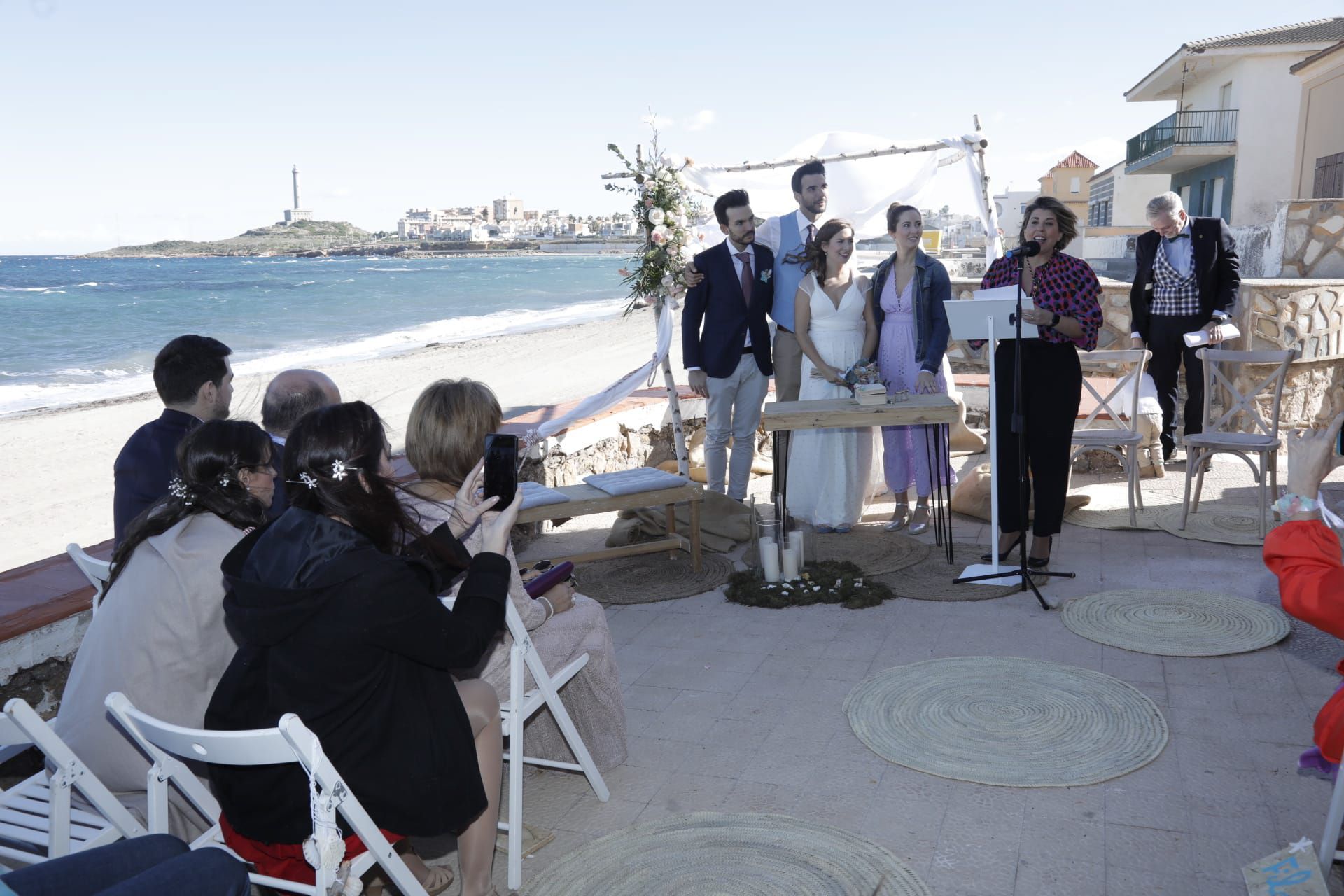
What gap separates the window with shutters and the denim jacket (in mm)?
15333

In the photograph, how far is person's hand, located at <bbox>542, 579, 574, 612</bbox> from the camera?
3.22 m

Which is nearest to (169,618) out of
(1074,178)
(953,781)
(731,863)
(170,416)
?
(170,416)

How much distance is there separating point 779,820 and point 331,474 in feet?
5.50

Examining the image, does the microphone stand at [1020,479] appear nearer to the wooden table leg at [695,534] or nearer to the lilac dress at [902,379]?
the lilac dress at [902,379]

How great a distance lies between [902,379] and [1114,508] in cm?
165

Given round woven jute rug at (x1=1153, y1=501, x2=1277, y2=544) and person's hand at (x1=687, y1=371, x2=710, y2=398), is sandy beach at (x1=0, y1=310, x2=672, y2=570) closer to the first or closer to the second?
person's hand at (x1=687, y1=371, x2=710, y2=398)

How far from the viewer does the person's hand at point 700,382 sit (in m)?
6.23

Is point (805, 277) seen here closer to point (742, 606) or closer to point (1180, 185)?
point (742, 606)

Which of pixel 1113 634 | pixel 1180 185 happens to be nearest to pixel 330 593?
pixel 1113 634

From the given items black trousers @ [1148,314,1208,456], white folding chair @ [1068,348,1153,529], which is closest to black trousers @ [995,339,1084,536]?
white folding chair @ [1068,348,1153,529]

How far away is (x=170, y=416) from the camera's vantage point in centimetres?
329

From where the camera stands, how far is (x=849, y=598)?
15.9 feet

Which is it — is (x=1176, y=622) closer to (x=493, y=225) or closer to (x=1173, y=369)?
(x=1173, y=369)

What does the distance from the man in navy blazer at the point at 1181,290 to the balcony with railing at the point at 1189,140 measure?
19.7m
